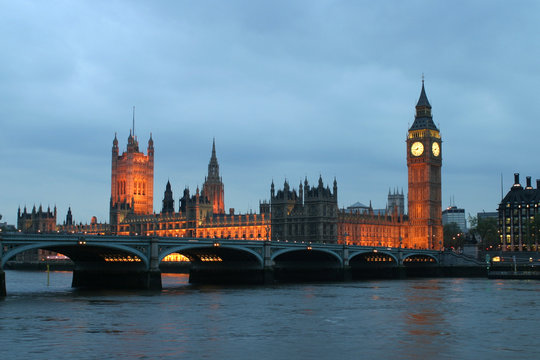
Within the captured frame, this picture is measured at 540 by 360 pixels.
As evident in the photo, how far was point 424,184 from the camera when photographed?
15938 centimetres

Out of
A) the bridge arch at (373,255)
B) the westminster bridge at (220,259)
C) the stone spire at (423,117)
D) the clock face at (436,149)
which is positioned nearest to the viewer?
the westminster bridge at (220,259)

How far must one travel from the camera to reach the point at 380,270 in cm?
11506

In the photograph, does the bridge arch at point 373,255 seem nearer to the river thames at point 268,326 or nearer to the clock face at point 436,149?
the river thames at point 268,326

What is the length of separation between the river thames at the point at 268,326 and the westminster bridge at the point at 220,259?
5.26 m

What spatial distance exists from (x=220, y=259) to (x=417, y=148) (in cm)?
8297

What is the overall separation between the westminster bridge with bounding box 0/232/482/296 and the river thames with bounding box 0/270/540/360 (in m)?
5.26

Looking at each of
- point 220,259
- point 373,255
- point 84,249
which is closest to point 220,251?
point 220,259

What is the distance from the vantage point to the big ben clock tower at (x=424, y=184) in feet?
520

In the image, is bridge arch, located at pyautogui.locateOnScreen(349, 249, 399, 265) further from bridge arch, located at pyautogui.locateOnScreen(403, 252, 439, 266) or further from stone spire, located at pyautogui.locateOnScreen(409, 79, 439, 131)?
stone spire, located at pyautogui.locateOnScreen(409, 79, 439, 131)

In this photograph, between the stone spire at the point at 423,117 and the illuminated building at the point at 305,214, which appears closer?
the illuminated building at the point at 305,214

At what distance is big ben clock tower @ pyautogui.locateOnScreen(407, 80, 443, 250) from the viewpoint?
158375 mm

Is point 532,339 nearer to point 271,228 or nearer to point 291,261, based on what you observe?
point 291,261

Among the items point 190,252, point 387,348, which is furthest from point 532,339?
point 190,252

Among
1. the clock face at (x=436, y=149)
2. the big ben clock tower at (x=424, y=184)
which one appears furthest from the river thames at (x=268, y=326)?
the clock face at (x=436, y=149)
